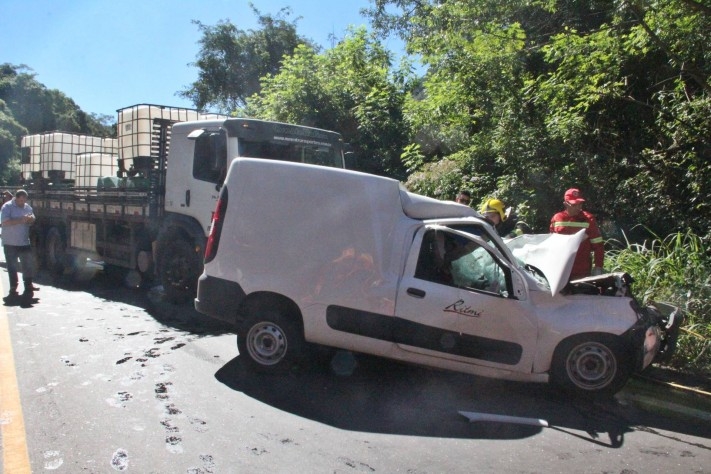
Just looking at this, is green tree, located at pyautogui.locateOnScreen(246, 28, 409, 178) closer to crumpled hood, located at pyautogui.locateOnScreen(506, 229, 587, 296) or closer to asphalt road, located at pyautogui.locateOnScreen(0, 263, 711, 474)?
crumpled hood, located at pyautogui.locateOnScreen(506, 229, 587, 296)

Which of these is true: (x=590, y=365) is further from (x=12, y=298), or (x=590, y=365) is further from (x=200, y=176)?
(x=12, y=298)

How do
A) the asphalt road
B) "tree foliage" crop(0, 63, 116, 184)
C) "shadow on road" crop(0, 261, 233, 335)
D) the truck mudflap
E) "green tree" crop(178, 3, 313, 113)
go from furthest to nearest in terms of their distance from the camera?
1. "tree foliage" crop(0, 63, 116, 184)
2. "green tree" crop(178, 3, 313, 113)
3. "shadow on road" crop(0, 261, 233, 335)
4. the truck mudflap
5. the asphalt road

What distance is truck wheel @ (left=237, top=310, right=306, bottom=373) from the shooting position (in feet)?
19.4

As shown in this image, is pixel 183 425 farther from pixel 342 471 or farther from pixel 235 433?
pixel 342 471

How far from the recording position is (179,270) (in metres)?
9.42

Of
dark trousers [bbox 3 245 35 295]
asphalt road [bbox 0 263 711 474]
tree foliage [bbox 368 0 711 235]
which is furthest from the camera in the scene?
dark trousers [bbox 3 245 35 295]

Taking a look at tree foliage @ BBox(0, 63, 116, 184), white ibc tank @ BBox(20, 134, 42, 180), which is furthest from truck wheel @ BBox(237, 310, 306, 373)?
tree foliage @ BBox(0, 63, 116, 184)

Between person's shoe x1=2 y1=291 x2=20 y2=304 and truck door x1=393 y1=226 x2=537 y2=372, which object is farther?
person's shoe x1=2 y1=291 x2=20 y2=304

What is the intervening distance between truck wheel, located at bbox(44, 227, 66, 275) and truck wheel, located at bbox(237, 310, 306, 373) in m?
8.84

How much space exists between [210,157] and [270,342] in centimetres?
363

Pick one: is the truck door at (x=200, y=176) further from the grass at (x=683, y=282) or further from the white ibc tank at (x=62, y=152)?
the white ibc tank at (x=62, y=152)

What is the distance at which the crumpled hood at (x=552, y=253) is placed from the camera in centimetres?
562

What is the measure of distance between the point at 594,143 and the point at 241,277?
6.94 metres

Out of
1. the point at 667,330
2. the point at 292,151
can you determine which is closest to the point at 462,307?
the point at 667,330
